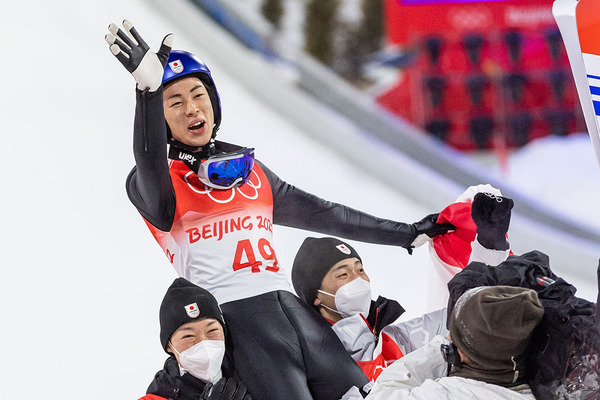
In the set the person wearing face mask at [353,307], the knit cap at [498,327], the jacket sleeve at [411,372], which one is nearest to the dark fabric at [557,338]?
the knit cap at [498,327]

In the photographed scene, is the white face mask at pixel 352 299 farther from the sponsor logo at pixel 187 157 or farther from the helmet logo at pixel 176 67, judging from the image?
the helmet logo at pixel 176 67

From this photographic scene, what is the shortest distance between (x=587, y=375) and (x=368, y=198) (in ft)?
10.8

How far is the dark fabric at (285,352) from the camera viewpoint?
2270 millimetres

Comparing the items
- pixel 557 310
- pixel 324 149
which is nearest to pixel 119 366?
pixel 557 310

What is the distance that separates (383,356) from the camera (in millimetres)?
2656

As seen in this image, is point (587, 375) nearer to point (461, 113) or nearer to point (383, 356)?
point (383, 356)

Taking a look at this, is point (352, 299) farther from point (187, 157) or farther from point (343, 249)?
point (187, 157)

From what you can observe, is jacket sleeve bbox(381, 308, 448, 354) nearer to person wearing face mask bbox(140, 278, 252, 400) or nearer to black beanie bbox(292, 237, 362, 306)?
black beanie bbox(292, 237, 362, 306)

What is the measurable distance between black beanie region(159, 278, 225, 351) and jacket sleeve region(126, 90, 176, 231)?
0.76 ft

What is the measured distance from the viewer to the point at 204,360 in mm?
2256

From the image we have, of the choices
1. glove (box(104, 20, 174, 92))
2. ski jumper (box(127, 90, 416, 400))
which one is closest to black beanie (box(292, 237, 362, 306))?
ski jumper (box(127, 90, 416, 400))

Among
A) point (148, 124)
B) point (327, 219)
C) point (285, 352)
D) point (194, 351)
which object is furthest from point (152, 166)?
point (327, 219)

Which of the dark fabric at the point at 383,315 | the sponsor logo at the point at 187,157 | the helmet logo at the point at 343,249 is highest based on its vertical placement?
the sponsor logo at the point at 187,157

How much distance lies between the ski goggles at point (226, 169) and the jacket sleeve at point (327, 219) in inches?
9.4
